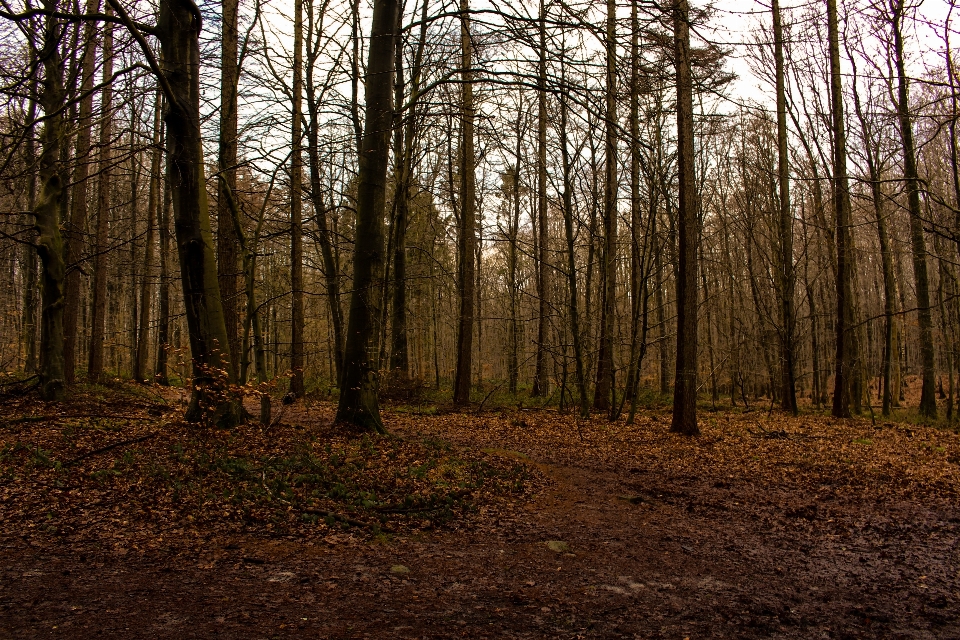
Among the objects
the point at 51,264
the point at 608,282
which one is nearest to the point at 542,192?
the point at 608,282

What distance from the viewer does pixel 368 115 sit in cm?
834

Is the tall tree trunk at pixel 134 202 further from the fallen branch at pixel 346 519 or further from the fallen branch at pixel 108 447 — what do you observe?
the fallen branch at pixel 346 519

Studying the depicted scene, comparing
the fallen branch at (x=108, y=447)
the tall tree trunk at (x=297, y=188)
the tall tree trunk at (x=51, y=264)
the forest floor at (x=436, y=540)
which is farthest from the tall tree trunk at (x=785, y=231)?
the tall tree trunk at (x=51, y=264)

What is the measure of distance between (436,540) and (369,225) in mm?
5088

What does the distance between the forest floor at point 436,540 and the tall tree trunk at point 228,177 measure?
2134 mm

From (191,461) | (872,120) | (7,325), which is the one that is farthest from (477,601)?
(7,325)

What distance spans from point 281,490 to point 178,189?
4.39 meters

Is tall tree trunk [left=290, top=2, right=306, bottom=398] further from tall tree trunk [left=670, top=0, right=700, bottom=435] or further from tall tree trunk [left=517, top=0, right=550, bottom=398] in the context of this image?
tall tree trunk [left=670, top=0, right=700, bottom=435]

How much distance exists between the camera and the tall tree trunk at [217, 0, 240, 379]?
370 inches

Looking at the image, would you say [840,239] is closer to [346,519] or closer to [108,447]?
[346,519]

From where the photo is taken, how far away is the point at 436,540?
4758 mm

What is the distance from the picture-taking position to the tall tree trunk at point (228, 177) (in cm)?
939

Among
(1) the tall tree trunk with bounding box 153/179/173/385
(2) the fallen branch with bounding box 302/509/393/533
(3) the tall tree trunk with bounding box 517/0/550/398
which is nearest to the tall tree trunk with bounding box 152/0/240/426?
(2) the fallen branch with bounding box 302/509/393/533

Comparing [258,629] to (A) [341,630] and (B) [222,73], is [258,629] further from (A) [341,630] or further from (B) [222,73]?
(B) [222,73]
